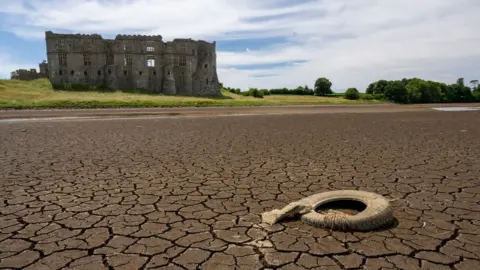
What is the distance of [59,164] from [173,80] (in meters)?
57.2

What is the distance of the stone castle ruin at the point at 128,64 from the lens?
60.8 metres

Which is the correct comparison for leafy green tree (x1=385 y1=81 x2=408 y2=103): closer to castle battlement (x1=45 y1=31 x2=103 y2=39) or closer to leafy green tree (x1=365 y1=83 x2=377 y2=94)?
leafy green tree (x1=365 y1=83 x2=377 y2=94)

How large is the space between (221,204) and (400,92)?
82.5 m

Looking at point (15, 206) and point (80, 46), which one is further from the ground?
point (80, 46)

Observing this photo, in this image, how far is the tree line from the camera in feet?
260

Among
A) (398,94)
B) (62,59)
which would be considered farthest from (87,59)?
(398,94)

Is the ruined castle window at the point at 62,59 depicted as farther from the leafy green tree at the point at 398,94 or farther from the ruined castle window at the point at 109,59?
the leafy green tree at the point at 398,94

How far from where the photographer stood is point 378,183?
7035 mm

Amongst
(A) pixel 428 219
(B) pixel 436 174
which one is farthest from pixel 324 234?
(B) pixel 436 174

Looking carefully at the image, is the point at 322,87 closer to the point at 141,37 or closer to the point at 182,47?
the point at 182,47

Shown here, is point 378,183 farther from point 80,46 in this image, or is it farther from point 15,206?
point 80,46

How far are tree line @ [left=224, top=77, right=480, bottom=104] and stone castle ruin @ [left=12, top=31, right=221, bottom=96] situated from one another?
1510 centimetres

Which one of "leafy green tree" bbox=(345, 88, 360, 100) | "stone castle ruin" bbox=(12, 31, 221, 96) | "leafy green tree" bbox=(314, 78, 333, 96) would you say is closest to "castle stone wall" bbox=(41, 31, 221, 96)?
"stone castle ruin" bbox=(12, 31, 221, 96)

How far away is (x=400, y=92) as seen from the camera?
79000 millimetres
